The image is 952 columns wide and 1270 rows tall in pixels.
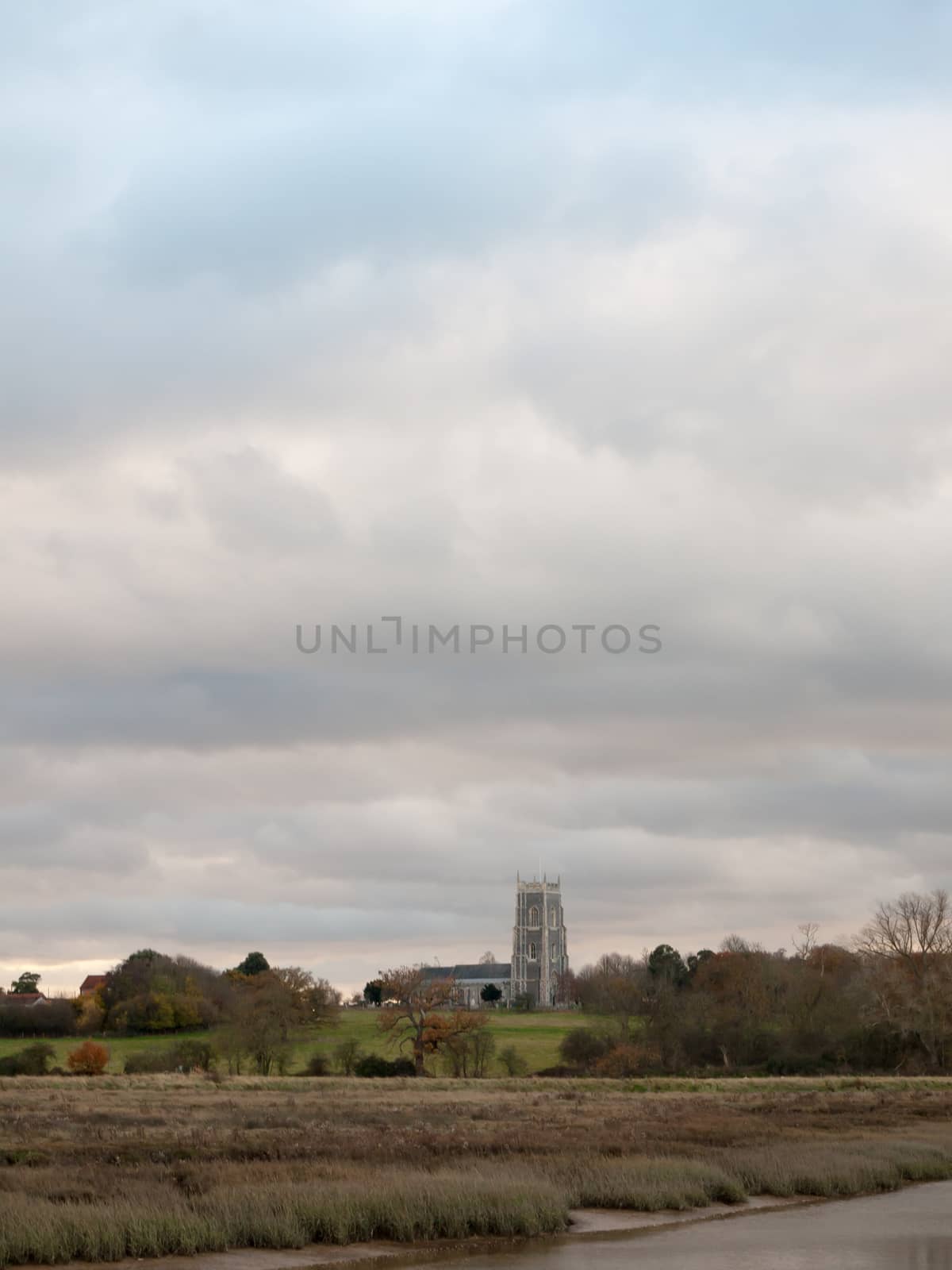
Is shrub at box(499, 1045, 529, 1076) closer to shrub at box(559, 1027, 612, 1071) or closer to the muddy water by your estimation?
shrub at box(559, 1027, 612, 1071)

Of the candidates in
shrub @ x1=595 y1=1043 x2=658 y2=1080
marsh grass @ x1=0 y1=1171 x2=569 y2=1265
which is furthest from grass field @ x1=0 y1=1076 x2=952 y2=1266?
shrub @ x1=595 y1=1043 x2=658 y2=1080

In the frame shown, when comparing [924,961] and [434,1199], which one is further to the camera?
[924,961]

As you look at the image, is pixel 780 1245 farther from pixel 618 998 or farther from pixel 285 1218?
pixel 618 998

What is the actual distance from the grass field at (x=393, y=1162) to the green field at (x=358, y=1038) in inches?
1528

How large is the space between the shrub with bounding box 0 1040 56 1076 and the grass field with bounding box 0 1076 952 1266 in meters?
29.1

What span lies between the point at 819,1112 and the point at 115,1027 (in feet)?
299

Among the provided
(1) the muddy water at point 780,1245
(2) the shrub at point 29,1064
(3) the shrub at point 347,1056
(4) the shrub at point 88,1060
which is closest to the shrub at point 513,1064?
(3) the shrub at point 347,1056

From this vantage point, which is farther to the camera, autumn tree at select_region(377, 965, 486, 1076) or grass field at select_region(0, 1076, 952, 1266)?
autumn tree at select_region(377, 965, 486, 1076)

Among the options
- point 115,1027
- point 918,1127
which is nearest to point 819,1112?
point 918,1127

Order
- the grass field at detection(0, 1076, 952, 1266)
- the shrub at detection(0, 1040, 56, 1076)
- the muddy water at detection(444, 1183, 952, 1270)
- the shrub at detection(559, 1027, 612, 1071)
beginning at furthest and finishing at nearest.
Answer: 1. the shrub at detection(559, 1027, 612, 1071)
2. the shrub at detection(0, 1040, 56, 1076)
3. the grass field at detection(0, 1076, 952, 1266)
4. the muddy water at detection(444, 1183, 952, 1270)

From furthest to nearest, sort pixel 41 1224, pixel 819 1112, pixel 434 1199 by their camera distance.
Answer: pixel 819 1112 → pixel 434 1199 → pixel 41 1224

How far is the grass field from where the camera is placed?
78.6 feet

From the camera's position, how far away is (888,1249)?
24.0 metres

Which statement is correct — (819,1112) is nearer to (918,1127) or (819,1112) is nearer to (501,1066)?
(918,1127)
